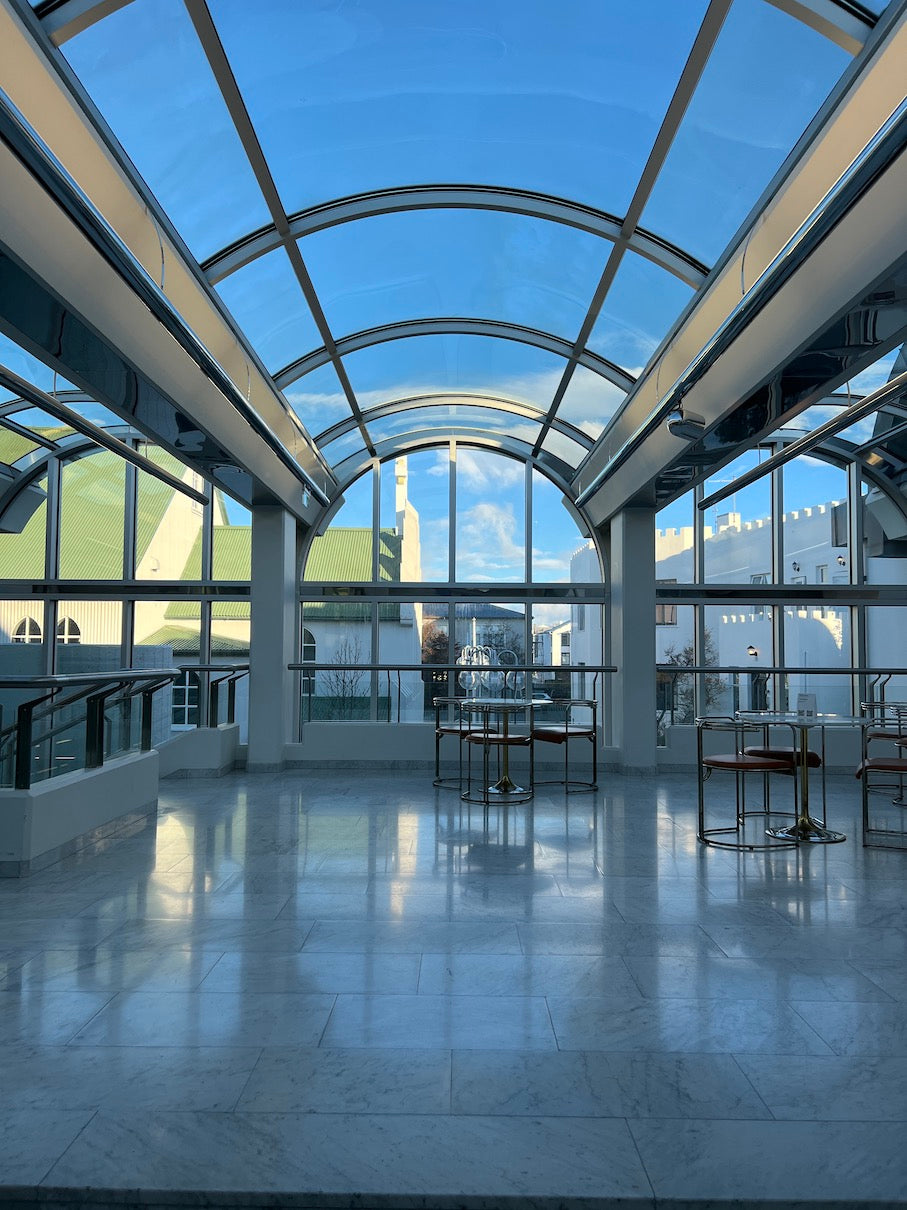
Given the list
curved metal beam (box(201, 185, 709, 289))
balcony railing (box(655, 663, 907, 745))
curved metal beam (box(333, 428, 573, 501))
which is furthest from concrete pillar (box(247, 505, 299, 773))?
curved metal beam (box(201, 185, 709, 289))

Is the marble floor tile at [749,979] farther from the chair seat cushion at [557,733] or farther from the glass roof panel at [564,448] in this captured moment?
the glass roof panel at [564,448]

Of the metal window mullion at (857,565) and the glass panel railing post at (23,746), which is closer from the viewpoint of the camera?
the glass panel railing post at (23,746)

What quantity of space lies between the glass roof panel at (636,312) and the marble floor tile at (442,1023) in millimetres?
4818

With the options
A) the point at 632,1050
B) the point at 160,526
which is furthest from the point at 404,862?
the point at 160,526

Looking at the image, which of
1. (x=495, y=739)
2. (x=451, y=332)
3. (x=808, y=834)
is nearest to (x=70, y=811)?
(x=495, y=739)

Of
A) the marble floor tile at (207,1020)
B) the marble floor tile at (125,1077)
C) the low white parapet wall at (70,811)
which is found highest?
the low white parapet wall at (70,811)

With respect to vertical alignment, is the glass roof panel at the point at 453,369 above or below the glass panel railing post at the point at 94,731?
above

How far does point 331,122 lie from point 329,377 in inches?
160

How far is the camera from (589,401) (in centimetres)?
948

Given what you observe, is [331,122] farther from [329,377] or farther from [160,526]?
[160,526]

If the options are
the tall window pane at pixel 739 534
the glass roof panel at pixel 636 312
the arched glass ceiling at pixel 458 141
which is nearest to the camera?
the arched glass ceiling at pixel 458 141

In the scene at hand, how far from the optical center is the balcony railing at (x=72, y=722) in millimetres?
5375

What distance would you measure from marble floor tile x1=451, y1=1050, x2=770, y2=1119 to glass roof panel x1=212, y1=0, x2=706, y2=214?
4.12 metres

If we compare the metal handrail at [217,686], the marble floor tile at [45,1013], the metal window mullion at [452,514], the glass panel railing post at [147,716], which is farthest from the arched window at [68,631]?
the marble floor tile at [45,1013]
